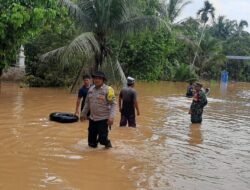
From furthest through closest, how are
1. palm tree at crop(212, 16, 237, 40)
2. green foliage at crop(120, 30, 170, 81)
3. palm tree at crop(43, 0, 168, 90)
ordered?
palm tree at crop(212, 16, 237, 40)
green foliage at crop(120, 30, 170, 81)
palm tree at crop(43, 0, 168, 90)

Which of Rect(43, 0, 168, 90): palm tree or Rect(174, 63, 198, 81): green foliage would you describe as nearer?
Rect(43, 0, 168, 90): palm tree

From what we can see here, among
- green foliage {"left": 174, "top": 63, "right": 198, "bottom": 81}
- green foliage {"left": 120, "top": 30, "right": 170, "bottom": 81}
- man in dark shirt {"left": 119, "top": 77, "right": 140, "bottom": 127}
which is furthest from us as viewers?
green foliage {"left": 174, "top": 63, "right": 198, "bottom": 81}

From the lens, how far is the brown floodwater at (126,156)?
6957 mm

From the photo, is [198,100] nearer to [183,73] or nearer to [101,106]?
[101,106]

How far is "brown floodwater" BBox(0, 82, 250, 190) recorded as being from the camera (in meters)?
6.96

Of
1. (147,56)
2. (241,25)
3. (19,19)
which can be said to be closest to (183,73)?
(147,56)

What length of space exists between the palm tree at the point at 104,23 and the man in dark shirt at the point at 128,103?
8.82 meters

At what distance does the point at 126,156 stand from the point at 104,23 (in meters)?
14.0

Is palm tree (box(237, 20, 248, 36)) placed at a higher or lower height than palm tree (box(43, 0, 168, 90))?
higher

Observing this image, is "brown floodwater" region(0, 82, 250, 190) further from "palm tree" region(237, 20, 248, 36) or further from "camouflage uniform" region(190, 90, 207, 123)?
"palm tree" region(237, 20, 248, 36)

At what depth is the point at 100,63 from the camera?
22.6 meters

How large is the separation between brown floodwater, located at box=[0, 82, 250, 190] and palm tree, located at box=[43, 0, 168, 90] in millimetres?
7405

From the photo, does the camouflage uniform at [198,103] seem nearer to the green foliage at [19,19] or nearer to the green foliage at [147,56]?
the green foliage at [19,19]

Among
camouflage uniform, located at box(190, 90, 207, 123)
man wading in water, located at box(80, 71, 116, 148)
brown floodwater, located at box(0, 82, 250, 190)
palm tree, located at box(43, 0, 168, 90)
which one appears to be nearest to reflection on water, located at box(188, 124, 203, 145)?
brown floodwater, located at box(0, 82, 250, 190)
